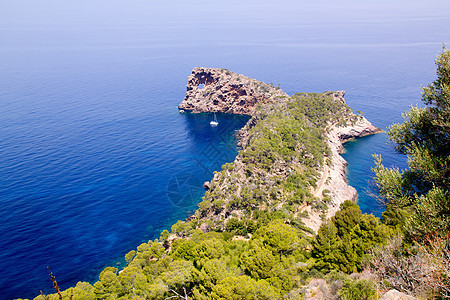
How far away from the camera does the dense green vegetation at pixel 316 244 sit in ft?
64.8

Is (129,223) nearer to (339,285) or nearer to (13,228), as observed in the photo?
(13,228)

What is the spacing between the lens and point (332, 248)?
107 ft

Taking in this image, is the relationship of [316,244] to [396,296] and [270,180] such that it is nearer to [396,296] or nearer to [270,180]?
[396,296]

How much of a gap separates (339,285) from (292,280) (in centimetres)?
505

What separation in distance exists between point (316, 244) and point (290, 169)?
1458 inches

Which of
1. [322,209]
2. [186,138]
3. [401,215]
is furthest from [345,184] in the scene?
[186,138]

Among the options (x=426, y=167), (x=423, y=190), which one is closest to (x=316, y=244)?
(x=423, y=190)

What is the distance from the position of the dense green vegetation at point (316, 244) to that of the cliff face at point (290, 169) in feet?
1.23

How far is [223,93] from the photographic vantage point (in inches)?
5551

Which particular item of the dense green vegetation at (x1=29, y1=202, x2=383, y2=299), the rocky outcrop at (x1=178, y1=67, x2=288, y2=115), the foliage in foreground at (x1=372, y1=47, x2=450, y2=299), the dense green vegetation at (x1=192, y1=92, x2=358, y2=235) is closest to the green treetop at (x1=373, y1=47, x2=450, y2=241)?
the foliage in foreground at (x1=372, y1=47, x2=450, y2=299)

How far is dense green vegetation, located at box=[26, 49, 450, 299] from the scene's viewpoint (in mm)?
19766

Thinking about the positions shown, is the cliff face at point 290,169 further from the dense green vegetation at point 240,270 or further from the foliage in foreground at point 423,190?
the foliage in foreground at point 423,190

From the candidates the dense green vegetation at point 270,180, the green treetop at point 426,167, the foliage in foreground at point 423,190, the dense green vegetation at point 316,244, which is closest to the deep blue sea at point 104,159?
the green treetop at point 426,167

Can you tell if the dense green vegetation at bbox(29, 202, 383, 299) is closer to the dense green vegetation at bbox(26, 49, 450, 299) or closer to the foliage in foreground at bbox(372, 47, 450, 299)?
the dense green vegetation at bbox(26, 49, 450, 299)
